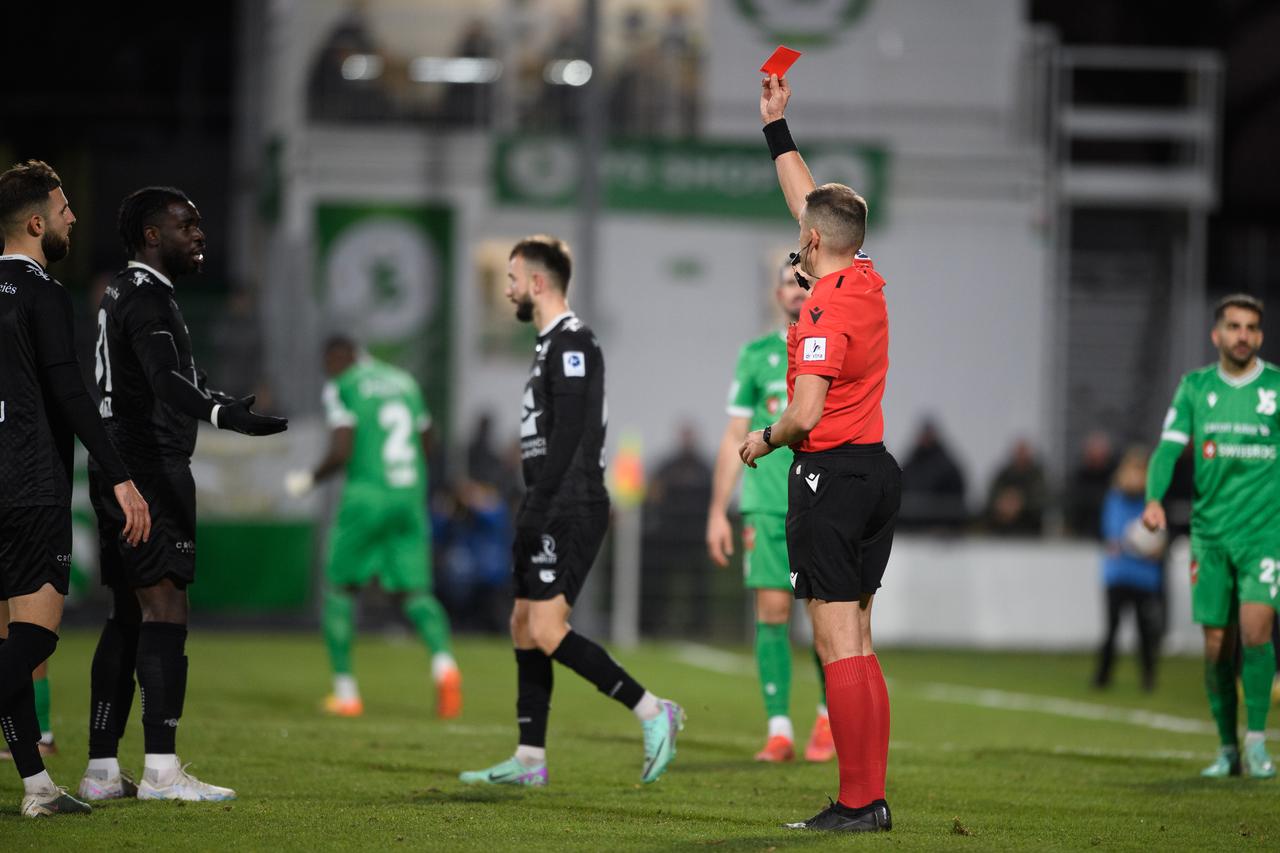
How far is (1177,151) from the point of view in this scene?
1041 inches

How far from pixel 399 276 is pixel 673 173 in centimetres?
401

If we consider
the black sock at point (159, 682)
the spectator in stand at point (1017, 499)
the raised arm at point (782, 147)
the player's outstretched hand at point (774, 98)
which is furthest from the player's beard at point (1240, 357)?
the spectator in stand at point (1017, 499)

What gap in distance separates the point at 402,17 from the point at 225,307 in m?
6.63

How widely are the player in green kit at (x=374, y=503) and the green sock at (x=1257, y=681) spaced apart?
5176mm

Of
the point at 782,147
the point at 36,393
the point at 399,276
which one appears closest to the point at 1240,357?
the point at 782,147

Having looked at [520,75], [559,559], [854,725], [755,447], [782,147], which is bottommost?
[854,725]

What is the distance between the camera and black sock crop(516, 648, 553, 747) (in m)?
7.92

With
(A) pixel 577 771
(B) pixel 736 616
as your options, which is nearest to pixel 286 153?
(B) pixel 736 616

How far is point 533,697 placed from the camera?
7953 mm

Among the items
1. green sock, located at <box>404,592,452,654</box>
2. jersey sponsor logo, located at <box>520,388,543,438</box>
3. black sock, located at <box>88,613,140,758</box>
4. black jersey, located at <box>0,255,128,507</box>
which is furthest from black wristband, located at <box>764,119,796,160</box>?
green sock, located at <box>404,592,452,654</box>

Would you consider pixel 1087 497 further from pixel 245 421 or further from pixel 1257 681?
pixel 245 421

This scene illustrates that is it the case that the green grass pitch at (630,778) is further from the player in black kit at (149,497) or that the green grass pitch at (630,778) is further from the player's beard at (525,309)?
the player's beard at (525,309)

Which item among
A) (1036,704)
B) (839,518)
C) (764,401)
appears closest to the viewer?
(839,518)

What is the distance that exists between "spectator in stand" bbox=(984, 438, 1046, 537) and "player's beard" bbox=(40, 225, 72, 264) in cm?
1481
